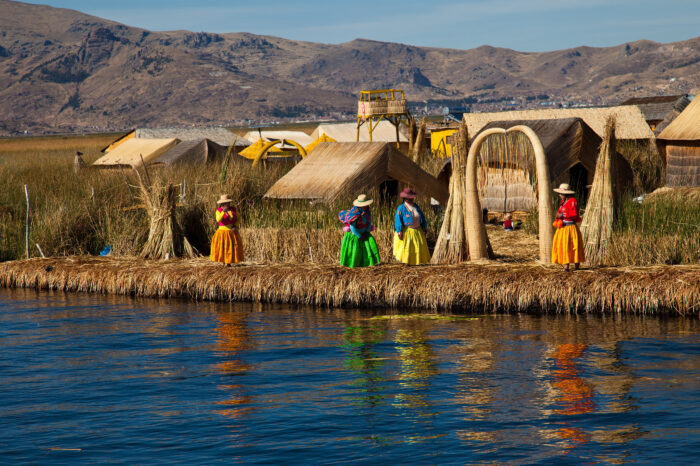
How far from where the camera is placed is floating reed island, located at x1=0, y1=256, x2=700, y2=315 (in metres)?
10.6

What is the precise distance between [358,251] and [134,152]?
18.1m

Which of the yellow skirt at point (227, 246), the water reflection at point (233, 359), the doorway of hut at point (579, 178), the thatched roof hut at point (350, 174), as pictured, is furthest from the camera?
the doorway of hut at point (579, 178)

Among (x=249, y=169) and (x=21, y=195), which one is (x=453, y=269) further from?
(x=21, y=195)

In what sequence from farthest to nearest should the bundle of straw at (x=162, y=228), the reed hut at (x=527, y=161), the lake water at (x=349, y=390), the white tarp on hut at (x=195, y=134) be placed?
the white tarp on hut at (x=195, y=134)
the reed hut at (x=527, y=161)
the bundle of straw at (x=162, y=228)
the lake water at (x=349, y=390)

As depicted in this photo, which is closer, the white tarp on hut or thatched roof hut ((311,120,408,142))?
the white tarp on hut

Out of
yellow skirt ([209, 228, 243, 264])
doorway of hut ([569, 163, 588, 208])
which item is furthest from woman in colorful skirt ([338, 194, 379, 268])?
doorway of hut ([569, 163, 588, 208])

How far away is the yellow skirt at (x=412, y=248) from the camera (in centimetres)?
1230

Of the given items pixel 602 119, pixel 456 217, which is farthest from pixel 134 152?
pixel 456 217

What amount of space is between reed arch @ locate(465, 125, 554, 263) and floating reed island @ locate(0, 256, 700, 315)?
316mm

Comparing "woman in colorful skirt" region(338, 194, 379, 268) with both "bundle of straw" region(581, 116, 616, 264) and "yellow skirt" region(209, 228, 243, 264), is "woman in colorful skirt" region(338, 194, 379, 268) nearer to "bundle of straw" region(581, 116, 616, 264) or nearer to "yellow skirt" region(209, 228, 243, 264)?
"yellow skirt" region(209, 228, 243, 264)

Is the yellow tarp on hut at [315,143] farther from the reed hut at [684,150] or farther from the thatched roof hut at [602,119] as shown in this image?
the reed hut at [684,150]

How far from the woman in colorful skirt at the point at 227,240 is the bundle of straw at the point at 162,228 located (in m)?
1.48

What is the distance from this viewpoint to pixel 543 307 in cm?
1103

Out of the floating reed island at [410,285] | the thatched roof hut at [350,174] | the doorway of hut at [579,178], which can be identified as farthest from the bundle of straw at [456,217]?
the doorway of hut at [579,178]
